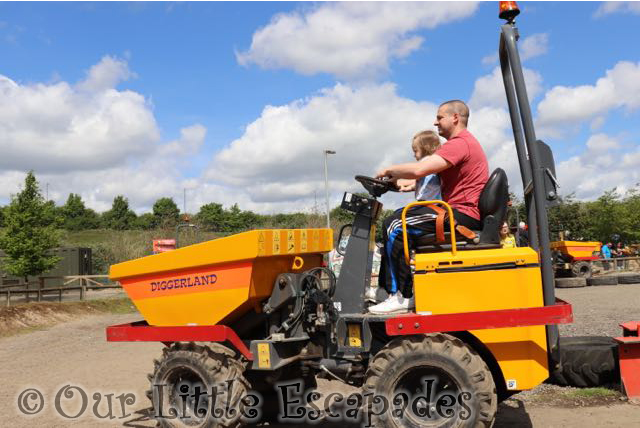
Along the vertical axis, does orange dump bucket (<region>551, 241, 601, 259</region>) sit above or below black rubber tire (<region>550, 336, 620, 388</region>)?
above

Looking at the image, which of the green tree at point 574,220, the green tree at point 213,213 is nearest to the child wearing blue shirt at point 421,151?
the green tree at point 574,220

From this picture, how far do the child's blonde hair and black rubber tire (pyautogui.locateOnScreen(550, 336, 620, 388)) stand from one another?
8.17 feet

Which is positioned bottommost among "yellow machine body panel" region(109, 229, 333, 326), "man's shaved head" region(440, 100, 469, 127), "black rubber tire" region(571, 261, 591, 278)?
"black rubber tire" region(571, 261, 591, 278)

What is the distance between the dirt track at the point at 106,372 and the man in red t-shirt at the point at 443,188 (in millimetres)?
1529

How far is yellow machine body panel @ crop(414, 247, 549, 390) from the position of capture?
434 cm

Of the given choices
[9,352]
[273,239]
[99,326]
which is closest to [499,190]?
[273,239]

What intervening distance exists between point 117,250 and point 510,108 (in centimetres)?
3932

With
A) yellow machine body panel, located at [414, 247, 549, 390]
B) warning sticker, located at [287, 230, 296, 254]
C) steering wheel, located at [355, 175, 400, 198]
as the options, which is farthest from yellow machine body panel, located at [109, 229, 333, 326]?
yellow machine body panel, located at [414, 247, 549, 390]

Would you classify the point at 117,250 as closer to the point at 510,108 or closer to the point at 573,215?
the point at 573,215

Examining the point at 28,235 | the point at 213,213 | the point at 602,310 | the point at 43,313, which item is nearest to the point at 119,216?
the point at 213,213

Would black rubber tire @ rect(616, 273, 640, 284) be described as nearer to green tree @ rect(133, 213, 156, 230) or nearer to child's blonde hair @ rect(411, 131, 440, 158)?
child's blonde hair @ rect(411, 131, 440, 158)

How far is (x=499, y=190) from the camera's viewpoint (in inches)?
186

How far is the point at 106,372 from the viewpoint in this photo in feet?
29.2

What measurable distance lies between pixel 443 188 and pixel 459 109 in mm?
652
